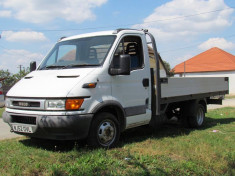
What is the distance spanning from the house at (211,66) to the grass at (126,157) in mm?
43393

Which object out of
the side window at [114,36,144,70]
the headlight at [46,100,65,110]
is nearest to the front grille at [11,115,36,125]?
the headlight at [46,100,65,110]

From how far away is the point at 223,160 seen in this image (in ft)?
15.5

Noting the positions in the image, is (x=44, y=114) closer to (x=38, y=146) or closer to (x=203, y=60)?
(x=38, y=146)

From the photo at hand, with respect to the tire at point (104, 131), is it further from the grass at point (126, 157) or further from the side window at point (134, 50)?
the side window at point (134, 50)

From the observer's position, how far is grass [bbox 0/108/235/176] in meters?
4.04

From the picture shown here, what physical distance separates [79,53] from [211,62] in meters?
50.7

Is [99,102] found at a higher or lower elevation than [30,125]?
higher

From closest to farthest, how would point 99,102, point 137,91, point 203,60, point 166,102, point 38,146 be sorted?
point 99,102, point 38,146, point 137,91, point 166,102, point 203,60

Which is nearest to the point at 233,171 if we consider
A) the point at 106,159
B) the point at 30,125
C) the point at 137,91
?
the point at 106,159

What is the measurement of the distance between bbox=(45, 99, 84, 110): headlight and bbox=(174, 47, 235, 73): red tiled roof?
47983 mm

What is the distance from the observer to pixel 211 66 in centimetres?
5153

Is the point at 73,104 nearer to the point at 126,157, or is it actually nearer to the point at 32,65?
the point at 126,157

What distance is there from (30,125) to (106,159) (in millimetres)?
1414

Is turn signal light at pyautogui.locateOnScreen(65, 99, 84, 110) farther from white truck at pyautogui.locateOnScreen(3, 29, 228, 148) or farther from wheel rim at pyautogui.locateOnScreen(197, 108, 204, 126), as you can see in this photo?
wheel rim at pyautogui.locateOnScreen(197, 108, 204, 126)
